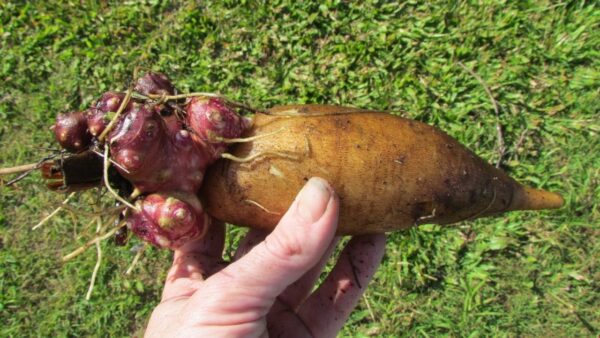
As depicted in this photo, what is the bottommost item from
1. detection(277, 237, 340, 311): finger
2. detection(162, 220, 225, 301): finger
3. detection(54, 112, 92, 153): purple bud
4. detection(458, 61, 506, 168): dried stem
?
detection(277, 237, 340, 311): finger

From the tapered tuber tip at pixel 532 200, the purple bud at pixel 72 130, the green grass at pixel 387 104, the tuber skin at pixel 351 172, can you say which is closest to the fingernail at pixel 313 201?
the tuber skin at pixel 351 172

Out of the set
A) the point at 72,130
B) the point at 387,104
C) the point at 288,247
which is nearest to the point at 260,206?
the point at 288,247

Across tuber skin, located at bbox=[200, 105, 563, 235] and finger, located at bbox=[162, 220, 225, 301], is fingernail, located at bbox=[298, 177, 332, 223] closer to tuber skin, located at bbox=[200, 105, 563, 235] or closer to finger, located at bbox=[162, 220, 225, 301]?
tuber skin, located at bbox=[200, 105, 563, 235]

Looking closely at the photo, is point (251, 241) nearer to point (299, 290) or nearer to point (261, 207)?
point (299, 290)

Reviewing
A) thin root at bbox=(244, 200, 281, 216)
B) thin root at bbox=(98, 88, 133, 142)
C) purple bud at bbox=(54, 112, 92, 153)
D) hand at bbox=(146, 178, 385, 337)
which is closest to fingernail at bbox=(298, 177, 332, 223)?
hand at bbox=(146, 178, 385, 337)

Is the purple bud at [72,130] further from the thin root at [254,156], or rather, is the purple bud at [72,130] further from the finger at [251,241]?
the finger at [251,241]

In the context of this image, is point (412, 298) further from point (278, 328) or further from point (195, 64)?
point (195, 64)
